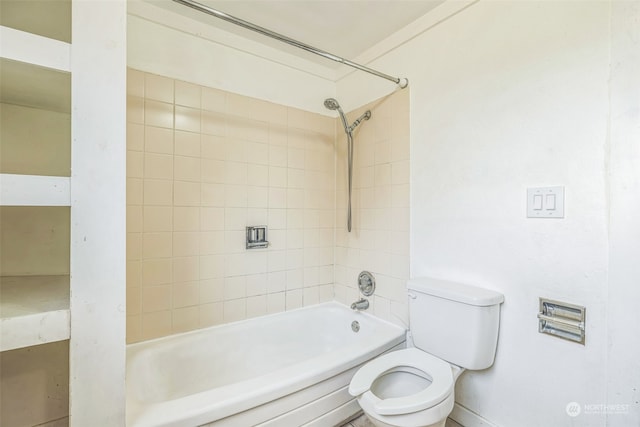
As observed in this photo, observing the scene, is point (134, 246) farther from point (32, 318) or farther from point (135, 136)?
point (32, 318)

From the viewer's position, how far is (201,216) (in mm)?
1732

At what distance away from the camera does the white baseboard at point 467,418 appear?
1371mm

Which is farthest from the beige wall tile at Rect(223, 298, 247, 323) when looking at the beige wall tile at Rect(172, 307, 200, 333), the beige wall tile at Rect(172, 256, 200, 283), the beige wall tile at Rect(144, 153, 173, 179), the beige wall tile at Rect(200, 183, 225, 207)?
the beige wall tile at Rect(144, 153, 173, 179)

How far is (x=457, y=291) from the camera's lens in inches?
52.5

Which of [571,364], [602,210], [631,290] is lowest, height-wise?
[571,364]

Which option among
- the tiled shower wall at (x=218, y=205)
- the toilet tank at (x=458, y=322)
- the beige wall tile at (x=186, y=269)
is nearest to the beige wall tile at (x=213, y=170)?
the tiled shower wall at (x=218, y=205)

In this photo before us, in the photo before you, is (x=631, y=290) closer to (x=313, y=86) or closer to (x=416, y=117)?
(x=416, y=117)

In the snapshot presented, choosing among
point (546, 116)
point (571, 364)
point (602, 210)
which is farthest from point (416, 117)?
point (571, 364)

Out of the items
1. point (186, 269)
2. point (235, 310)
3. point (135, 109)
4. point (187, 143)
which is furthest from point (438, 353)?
point (135, 109)

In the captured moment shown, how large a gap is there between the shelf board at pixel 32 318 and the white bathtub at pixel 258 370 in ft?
1.43

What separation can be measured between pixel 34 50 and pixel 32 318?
0.72m

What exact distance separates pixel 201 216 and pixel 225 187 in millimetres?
236

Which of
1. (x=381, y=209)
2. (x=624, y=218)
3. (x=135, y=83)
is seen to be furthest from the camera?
(x=381, y=209)

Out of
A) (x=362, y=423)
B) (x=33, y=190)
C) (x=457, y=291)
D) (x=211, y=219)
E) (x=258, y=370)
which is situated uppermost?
(x=33, y=190)
